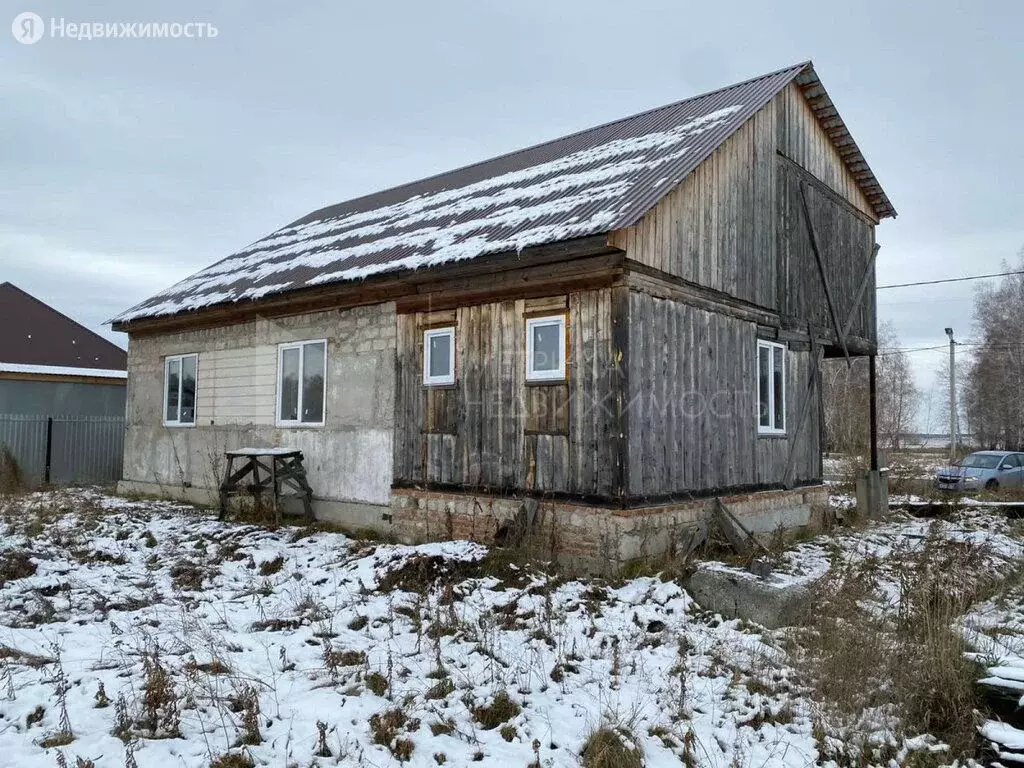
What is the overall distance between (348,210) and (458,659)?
47.3 feet

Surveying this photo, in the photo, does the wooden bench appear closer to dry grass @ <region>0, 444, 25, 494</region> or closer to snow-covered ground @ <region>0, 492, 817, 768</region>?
snow-covered ground @ <region>0, 492, 817, 768</region>

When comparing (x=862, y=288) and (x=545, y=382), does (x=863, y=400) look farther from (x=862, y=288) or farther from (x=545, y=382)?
(x=545, y=382)

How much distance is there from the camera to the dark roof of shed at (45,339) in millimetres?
22031

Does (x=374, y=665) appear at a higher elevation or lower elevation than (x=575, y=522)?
lower

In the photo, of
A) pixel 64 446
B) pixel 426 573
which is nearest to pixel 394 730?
pixel 426 573

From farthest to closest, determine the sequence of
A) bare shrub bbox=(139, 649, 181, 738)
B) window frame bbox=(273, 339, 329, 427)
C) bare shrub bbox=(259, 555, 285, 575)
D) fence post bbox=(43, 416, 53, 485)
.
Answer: fence post bbox=(43, 416, 53, 485), window frame bbox=(273, 339, 329, 427), bare shrub bbox=(259, 555, 285, 575), bare shrub bbox=(139, 649, 181, 738)

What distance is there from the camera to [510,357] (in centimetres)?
982

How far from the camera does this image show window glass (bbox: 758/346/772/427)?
11.9 metres

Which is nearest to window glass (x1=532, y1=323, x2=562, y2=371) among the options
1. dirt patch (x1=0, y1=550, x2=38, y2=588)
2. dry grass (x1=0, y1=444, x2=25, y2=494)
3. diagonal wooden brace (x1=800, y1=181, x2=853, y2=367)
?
dirt patch (x1=0, y1=550, x2=38, y2=588)

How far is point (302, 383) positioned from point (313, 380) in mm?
274

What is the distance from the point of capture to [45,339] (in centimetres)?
2316

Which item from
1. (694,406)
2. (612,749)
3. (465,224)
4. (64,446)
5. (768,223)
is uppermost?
(768,223)

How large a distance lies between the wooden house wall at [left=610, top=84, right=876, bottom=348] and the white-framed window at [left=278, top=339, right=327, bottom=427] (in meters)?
5.80

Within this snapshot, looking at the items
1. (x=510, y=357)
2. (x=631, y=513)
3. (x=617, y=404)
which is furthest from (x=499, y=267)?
(x=631, y=513)
